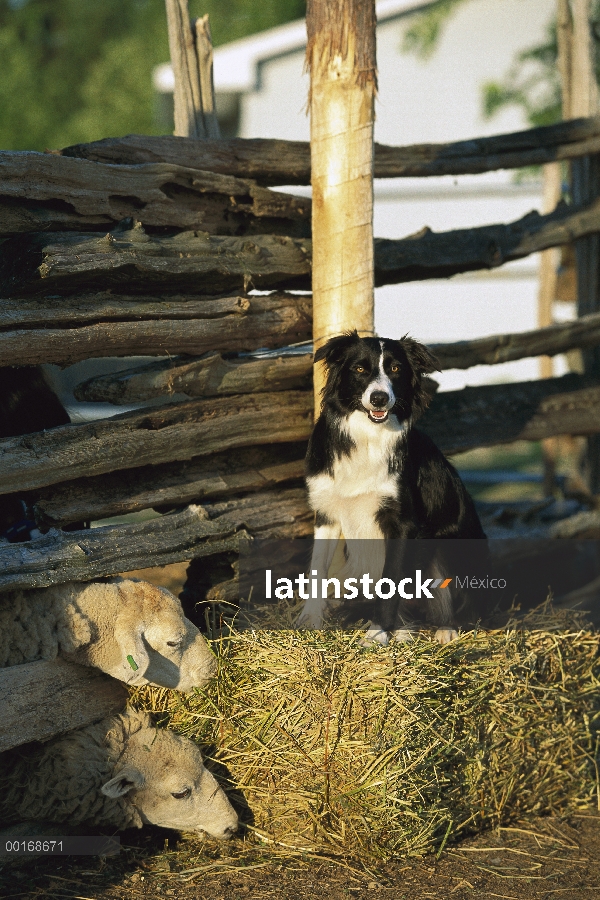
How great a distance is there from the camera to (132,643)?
4.39m

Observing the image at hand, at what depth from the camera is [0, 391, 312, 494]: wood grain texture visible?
14.9 feet

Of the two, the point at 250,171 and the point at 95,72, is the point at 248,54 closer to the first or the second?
the point at 250,171

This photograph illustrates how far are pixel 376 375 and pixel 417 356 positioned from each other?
13.1 inches

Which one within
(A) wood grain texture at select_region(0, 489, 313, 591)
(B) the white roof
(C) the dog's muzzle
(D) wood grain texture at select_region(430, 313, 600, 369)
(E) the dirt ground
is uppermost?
(B) the white roof

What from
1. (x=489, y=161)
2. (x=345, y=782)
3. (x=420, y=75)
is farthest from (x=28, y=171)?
(x=420, y=75)

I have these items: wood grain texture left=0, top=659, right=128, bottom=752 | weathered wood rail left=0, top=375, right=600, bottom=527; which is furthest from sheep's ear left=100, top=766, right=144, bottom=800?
weathered wood rail left=0, top=375, right=600, bottom=527

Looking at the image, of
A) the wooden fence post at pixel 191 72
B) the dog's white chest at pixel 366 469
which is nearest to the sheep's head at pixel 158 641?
the dog's white chest at pixel 366 469

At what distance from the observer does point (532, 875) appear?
14.4ft

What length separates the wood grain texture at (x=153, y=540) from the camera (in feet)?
14.3

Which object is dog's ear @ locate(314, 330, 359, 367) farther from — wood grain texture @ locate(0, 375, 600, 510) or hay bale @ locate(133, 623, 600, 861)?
hay bale @ locate(133, 623, 600, 861)

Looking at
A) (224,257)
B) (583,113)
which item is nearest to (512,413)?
(224,257)

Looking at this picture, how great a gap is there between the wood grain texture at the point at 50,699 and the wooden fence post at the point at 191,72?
320cm

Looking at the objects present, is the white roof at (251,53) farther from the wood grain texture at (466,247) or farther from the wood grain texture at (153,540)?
the wood grain texture at (153,540)

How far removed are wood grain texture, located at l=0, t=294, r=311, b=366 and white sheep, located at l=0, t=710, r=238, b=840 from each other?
1.75m
